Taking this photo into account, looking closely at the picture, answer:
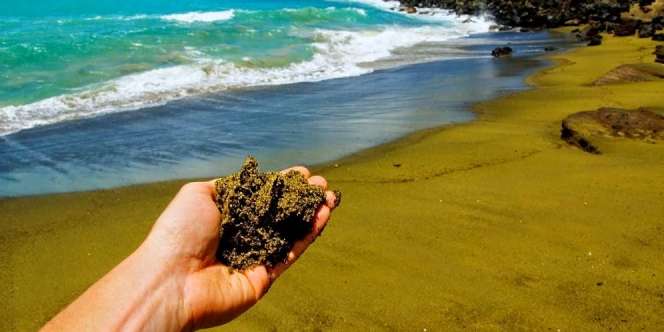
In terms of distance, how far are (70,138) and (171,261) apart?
874 centimetres

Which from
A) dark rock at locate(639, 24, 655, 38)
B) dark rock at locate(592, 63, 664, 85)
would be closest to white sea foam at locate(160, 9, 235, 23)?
dark rock at locate(639, 24, 655, 38)

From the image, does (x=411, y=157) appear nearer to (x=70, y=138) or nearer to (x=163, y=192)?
(x=163, y=192)

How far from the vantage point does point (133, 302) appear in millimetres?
2379

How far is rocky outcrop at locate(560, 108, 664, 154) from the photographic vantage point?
8125 mm

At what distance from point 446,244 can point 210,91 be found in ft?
34.5

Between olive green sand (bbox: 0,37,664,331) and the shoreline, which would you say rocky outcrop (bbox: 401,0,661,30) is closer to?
the shoreline

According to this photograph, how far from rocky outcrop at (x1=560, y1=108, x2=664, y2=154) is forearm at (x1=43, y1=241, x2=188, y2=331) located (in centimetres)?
703

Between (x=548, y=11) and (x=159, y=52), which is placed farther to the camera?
(x=548, y=11)

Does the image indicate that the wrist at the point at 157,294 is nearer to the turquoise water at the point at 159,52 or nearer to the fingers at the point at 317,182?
the fingers at the point at 317,182

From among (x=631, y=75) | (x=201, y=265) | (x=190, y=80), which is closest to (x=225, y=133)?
(x=190, y=80)

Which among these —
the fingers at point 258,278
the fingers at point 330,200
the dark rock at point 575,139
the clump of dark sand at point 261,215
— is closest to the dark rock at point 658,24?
the dark rock at point 575,139

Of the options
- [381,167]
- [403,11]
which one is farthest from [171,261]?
[403,11]

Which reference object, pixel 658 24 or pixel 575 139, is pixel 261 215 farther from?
pixel 658 24

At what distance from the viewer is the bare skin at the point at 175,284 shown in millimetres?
2307
